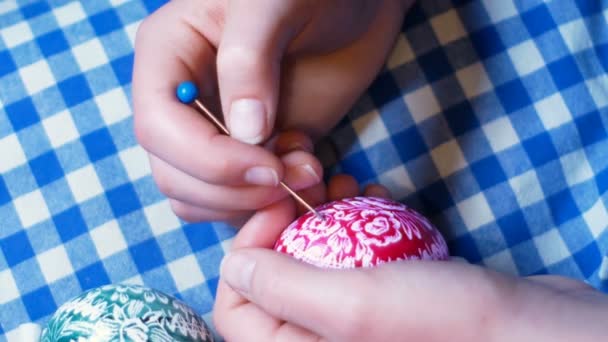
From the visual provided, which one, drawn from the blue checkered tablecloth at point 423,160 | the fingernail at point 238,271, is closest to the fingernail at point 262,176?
the fingernail at point 238,271

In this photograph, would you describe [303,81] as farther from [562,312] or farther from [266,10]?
[562,312]

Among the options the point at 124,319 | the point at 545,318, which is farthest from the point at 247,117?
the point at 545,318

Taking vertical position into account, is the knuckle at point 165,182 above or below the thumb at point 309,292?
below

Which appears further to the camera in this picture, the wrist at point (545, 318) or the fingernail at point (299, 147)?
the fingernail at point (299, 147)

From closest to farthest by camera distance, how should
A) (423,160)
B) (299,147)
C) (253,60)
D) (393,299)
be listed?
(393,299)
(253,60)
(299,147)
(423,160)

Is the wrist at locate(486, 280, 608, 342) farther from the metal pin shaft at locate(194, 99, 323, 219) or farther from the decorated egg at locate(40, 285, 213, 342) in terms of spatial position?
the decorated egg at locate(40, 285, 213, 342)

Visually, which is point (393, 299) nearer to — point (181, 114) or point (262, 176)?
point (262, 176)

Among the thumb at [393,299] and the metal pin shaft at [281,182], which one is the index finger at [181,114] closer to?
the metal pin shaft at [281,182]
